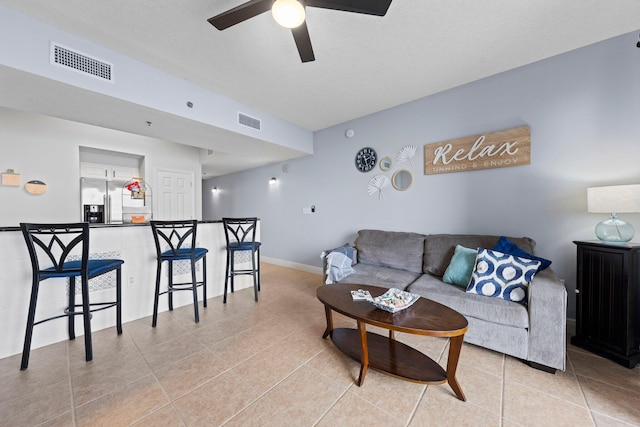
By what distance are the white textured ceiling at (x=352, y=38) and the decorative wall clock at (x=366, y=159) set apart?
37.1 inches

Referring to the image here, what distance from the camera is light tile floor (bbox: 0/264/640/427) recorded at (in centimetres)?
131

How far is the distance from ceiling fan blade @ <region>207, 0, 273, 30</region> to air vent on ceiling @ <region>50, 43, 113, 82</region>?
4.54 ft

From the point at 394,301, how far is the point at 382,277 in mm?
1003

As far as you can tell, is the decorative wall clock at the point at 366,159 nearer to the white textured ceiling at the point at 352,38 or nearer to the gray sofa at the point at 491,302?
the white textured ceiling at the point at 352,38

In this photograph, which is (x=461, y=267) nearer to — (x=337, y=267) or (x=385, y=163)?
(x=337, y=267)

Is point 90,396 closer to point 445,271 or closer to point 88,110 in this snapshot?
point 88,110

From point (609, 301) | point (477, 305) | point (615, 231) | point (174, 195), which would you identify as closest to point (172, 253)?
point (477, 305)

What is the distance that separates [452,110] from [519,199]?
133 cm

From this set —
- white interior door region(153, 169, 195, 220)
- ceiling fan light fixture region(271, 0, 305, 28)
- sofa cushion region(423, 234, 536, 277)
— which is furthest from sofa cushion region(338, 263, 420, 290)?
white interior door region(153, 169, 195, 220)

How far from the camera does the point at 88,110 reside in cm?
248

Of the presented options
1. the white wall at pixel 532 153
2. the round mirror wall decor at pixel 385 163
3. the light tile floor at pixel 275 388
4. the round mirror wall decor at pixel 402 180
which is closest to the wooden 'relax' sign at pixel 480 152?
the white wall at pixel 532 153

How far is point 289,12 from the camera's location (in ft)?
4.82

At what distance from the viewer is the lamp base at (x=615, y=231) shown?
1883 mm

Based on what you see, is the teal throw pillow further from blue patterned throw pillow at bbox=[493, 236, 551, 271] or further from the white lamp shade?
the white lamp shade
